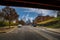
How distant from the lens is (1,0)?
72.9 ft

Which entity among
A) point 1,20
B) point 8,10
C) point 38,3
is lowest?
point 1,20

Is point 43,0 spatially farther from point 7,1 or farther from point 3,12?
point 3,12

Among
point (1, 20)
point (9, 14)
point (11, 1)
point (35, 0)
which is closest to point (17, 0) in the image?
point (11, 1)

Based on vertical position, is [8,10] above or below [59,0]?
below

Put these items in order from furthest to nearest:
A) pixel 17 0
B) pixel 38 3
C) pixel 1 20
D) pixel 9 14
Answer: pixel 1 20, pixel 9 14, pixel 38 3, pixel 17 0

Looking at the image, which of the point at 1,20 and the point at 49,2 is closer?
the point at 49,2

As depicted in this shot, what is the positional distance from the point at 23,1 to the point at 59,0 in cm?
407

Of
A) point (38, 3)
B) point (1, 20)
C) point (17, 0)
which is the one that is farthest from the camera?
point (1, 20)

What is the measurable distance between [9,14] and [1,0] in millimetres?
49580

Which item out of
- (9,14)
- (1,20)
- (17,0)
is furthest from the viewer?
(1,20)

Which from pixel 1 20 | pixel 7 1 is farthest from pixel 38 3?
pixel 1 20

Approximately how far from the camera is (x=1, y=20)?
85438mm

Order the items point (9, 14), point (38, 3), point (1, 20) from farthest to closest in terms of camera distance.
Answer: point (1, 20) < point (9, 14) < point (38, 3)

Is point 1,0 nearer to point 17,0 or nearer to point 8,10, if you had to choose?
point 17,0
